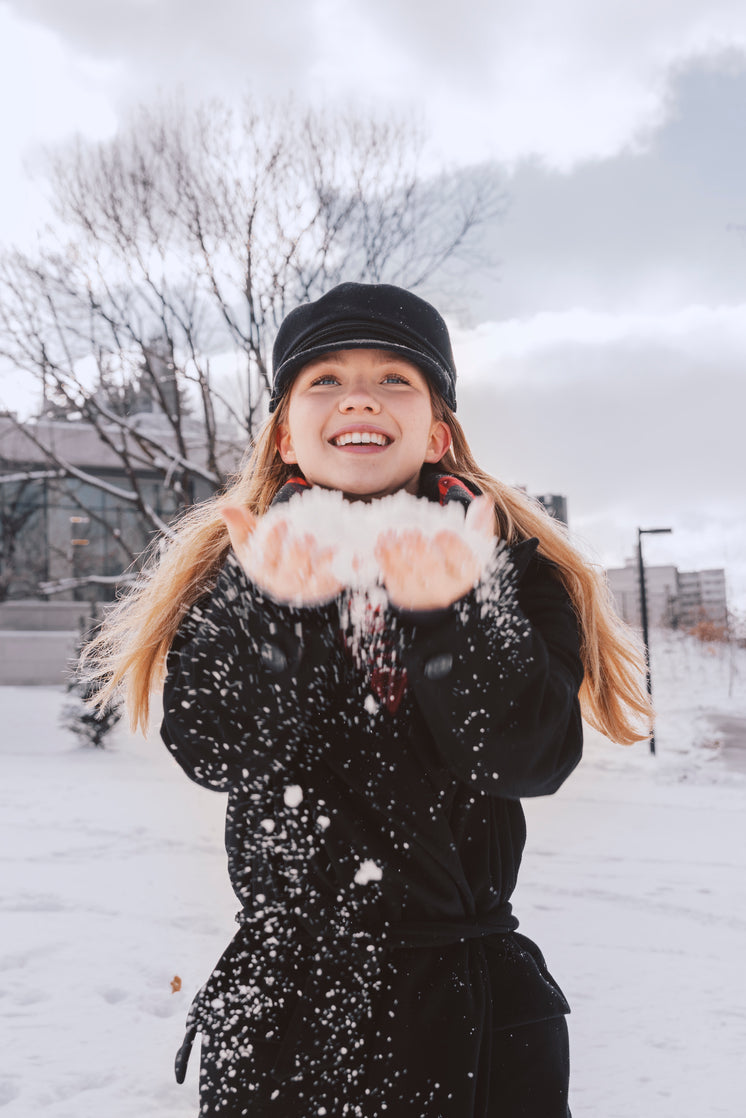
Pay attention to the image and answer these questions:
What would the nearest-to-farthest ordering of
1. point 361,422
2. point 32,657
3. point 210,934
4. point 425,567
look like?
1. point 425,567
2. point 361,422
3. point 210,934
4. point 32,657

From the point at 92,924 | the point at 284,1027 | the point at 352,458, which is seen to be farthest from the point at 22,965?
the point at 352,458

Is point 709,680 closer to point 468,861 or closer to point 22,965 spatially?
point 22,965

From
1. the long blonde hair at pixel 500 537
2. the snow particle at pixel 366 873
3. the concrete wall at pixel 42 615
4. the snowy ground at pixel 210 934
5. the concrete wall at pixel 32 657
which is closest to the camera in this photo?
the snow particle at pixel 366 873

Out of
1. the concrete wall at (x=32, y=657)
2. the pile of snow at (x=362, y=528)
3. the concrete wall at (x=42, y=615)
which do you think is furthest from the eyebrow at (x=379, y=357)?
the concrete wall at (x=42, y=615)

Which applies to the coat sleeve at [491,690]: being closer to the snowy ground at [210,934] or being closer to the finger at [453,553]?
the finger at [453,553]

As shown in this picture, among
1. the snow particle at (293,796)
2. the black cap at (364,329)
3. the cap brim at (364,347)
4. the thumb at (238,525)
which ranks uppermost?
the black cap at (364,329)

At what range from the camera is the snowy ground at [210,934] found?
2.94m

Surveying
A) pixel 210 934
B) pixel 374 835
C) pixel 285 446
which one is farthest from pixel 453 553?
pixel 210 934

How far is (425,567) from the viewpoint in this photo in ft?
3.50

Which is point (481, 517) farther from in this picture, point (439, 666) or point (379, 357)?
point (379, 357)

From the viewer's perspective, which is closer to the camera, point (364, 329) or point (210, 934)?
point (364, 329)

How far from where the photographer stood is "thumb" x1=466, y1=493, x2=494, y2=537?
1.12 metres

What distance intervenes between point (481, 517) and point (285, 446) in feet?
1.72

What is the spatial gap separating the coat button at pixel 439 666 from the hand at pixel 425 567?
6 cm
